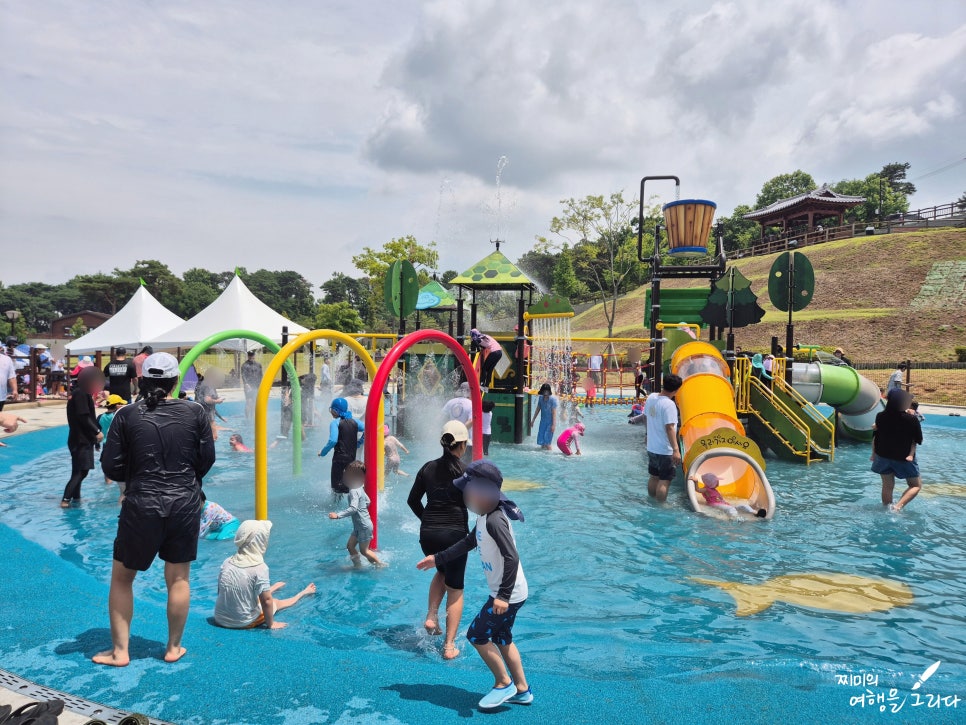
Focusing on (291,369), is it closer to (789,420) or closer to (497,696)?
(497,696)

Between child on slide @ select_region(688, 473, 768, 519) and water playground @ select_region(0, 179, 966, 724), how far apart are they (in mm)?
111

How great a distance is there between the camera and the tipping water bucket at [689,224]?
1480 cm

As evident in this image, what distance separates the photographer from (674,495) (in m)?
9.68

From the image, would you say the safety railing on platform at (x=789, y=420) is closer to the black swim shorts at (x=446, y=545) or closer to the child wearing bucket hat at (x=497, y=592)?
Answer: the black swim shorts at (x=446, y=545)

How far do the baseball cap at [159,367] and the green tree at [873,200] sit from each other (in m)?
76.0

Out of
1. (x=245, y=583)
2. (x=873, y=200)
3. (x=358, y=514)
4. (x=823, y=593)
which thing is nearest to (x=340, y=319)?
(x=358, y=514)

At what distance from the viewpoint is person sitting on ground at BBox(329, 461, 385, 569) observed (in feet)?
18.7

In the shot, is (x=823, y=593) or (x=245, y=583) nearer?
(x=245, y=583)

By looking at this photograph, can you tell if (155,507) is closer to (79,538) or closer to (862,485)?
(79,538)

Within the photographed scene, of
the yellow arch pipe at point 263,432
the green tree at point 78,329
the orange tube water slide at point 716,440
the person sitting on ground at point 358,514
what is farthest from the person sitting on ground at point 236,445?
the green tree at point 78,329

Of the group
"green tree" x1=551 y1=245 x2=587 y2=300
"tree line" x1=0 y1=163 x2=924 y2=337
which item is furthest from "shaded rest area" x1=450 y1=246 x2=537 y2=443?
"green tree" x1=551 y1=245 x2=587 y2=300

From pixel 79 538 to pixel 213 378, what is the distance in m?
5.08

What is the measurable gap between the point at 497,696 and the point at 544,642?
1.31m

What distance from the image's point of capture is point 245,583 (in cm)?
455
